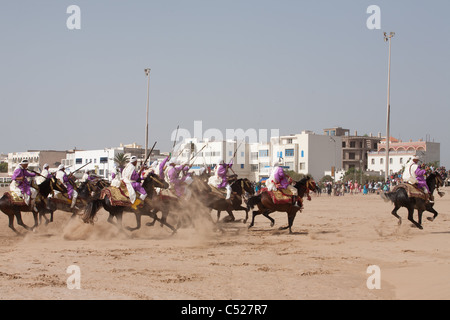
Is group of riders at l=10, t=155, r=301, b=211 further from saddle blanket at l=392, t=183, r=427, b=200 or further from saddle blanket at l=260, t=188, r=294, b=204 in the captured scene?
saddle blanket at l=392, t=183, r=427, b=200

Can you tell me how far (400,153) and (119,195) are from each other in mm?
95474

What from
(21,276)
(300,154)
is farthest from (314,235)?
(300,154)

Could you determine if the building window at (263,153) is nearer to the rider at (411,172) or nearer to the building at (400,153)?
the building at (400,153)

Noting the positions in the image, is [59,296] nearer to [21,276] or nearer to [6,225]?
[21,276]

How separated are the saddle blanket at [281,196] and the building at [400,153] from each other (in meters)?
90.1

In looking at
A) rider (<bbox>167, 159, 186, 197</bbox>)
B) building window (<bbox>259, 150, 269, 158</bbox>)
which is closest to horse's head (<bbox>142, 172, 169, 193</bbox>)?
rider (<bbox>167, 159, 186, 197</bbox>)

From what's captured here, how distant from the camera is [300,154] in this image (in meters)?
104

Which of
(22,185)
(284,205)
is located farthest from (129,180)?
(284,205)

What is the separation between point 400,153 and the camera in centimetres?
10438

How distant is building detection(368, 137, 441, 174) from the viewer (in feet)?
343

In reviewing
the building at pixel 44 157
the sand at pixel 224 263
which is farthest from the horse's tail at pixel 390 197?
the building at pixel 44 157

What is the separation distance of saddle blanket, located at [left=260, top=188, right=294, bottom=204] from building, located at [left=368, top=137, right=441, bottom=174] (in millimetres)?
90062

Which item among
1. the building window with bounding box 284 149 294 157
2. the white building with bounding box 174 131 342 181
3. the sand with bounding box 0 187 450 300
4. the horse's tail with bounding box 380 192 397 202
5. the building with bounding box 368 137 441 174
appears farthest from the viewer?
the building with bounding box 368 137 441 174

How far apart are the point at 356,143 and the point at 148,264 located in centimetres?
11070
